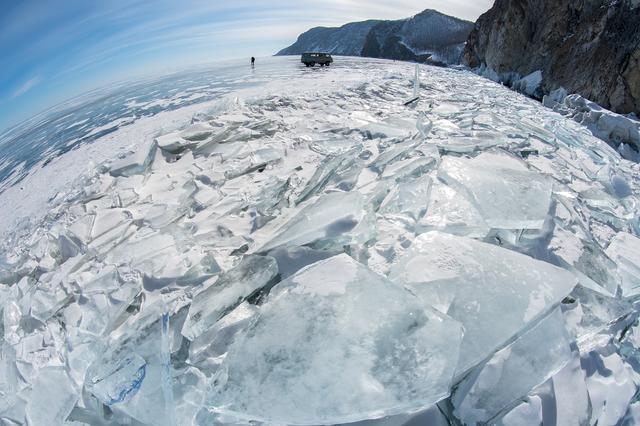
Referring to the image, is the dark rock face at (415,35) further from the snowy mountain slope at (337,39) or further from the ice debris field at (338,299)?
the ice debris field at (338,299)

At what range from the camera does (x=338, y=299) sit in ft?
3.07

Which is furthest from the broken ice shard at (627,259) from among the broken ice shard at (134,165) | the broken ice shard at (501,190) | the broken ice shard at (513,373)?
the broken ice shard at (134,165)

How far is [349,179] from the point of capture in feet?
6.54

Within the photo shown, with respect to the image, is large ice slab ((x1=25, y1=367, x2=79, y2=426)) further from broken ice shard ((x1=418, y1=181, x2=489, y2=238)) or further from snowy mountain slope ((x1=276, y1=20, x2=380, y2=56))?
snowy mountain slope ((x1=276, y1=20, x2=380, y2=56))

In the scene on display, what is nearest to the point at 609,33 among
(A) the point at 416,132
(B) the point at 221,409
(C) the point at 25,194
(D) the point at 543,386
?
(A) the point at 416,132

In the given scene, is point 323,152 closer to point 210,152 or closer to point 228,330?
point 210,152

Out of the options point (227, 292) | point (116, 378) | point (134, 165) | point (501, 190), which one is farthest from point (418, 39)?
point (116, 378)

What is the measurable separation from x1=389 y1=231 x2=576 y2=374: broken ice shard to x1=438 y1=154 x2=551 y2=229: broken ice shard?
0.92 ft

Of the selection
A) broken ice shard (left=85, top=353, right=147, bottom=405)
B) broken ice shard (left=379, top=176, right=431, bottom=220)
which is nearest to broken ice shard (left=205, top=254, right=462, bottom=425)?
broken ice shard (left=85, top=353, right=147, bottom=405)

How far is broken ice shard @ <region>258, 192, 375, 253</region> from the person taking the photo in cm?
132

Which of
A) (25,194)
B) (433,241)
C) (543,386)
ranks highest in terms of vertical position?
(433,241)

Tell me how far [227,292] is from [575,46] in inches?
534

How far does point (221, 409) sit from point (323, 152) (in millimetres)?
2128

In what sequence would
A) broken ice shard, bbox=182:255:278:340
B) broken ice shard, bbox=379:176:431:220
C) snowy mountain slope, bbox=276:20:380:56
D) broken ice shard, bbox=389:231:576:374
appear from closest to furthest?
broken ice shard, bbox=389:231:576:374 < broken ice shard, bbox=182:255:278:340 < broken ice shard, bbox=379:176:431:220 < snowy mountain slope, bbox=276:20:380:56
